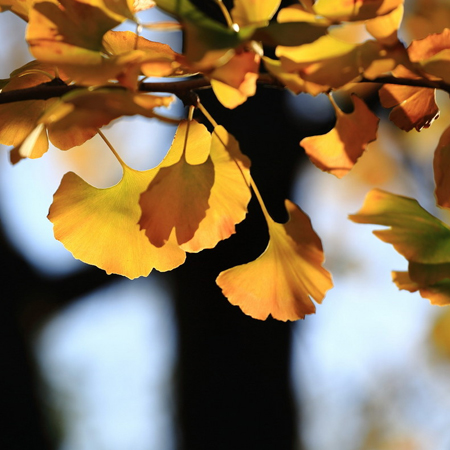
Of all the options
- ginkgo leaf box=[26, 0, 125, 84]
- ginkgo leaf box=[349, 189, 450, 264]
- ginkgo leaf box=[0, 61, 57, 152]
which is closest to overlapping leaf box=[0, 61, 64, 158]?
ginkgo leaf box=[0, 61, 57, 152]

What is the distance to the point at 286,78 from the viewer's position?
22cm

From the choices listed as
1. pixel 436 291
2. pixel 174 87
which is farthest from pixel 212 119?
pixel 436 291

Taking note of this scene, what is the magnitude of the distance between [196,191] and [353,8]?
0.12 metres

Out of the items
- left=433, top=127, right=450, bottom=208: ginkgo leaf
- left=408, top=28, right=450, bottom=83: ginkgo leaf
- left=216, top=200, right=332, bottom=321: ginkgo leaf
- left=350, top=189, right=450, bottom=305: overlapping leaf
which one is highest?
left=408, top=28, right=450, bottom=83: ginkgo leaf

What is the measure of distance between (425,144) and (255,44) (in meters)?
1.94

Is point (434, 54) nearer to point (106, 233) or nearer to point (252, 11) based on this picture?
point (252, 11)

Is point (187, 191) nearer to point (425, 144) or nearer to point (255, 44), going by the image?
point (255, 44)

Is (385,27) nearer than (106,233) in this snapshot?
Yes

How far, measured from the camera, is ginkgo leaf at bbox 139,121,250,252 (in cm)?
27

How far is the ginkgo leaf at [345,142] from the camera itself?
26 centimetres

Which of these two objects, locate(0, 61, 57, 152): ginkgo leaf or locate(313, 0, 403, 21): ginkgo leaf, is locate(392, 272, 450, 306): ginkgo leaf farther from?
locate(0, 61, 57, 152): ginkgo leaf

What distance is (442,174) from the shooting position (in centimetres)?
28

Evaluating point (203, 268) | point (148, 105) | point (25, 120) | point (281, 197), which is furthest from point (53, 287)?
point (148, 105)

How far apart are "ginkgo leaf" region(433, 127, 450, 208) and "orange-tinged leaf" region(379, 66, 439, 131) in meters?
0.05
